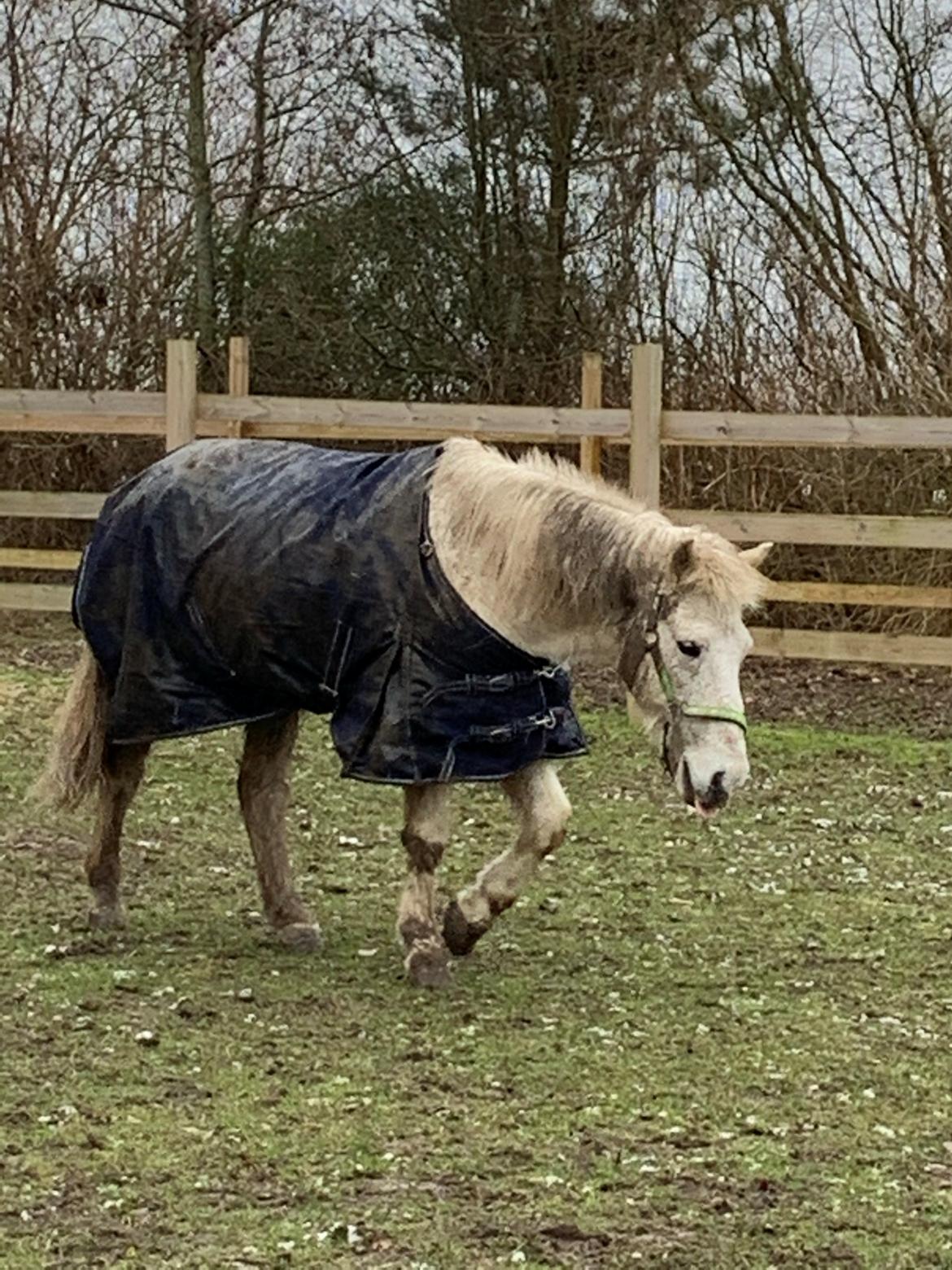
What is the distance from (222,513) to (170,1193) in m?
2.31

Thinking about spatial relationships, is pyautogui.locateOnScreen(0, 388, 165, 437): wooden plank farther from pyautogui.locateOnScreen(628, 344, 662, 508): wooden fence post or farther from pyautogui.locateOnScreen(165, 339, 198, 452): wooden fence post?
pyautogui.locateOnScreen(628, 344, 662, 508): wooden fence post

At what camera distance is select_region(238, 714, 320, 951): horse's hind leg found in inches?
232

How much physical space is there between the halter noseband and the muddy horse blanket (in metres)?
0.35

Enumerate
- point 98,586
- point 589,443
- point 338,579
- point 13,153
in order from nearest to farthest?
point 338,579, point 98,586, point 589,443, point 13,153

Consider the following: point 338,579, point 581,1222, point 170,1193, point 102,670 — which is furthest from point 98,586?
point 581,1222

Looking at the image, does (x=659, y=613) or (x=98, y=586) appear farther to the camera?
(x=98, y=586)

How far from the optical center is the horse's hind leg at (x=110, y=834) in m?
5.98

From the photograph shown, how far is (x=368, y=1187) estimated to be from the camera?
3809 millimetres

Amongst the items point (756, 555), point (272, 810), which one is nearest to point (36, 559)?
point (272, 810)

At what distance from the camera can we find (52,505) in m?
12.4

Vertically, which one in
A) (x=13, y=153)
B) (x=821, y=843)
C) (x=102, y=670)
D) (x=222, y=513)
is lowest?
(x=821, y=843)

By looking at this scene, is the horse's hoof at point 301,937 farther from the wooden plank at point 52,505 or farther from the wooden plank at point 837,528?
the wooden plank at point 52,505

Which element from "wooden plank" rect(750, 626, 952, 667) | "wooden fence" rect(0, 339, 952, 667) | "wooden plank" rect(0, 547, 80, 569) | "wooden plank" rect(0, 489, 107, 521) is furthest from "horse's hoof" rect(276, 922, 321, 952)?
"wooden plank" rect(0, 547, 80, 569)

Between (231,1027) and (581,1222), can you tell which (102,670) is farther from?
(581,1222)
